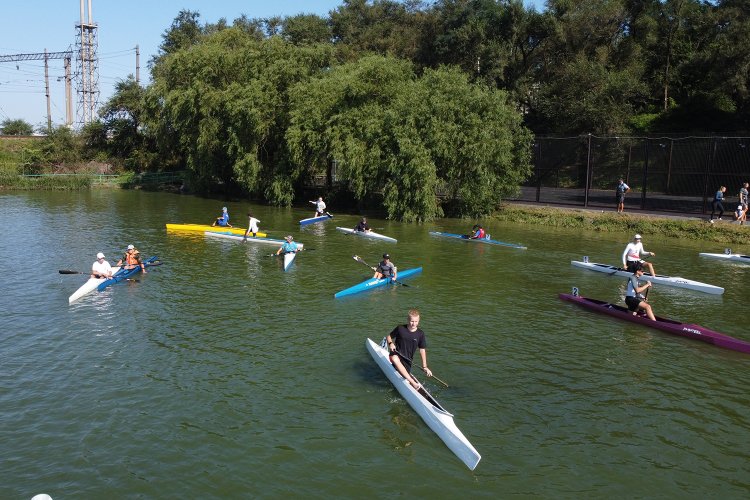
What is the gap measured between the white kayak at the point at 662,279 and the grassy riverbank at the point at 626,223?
11.1m

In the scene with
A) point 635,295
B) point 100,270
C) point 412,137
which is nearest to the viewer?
point 635,295

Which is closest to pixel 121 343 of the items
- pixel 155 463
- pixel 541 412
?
pixel 155 463

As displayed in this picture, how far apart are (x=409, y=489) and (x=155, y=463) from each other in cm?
467

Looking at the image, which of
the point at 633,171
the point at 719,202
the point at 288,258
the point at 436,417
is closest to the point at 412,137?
the point at 288,258

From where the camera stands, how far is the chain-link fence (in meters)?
40.6

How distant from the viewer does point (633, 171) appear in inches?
1944

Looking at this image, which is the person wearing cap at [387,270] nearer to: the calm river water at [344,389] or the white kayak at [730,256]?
the calm river water at [344,389]

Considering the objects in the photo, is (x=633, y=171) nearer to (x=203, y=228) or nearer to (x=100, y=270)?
(x=203, y=228)

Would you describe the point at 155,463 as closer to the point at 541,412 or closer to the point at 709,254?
the point at 541,412

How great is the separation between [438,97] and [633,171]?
20.0 meters

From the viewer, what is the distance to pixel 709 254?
2986 centimetres

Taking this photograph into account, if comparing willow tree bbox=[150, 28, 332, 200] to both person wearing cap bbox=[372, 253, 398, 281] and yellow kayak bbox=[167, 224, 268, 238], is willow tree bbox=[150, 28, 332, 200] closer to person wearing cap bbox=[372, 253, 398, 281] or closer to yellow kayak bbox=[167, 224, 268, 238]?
yellow kayak bbox=[167, 224, 268, 238]

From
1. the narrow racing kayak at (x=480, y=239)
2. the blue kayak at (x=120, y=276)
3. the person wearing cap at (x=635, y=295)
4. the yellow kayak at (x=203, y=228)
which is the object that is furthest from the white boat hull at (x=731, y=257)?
the blue kayak at (x=120, y=276)

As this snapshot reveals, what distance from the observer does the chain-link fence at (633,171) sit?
4062cm
